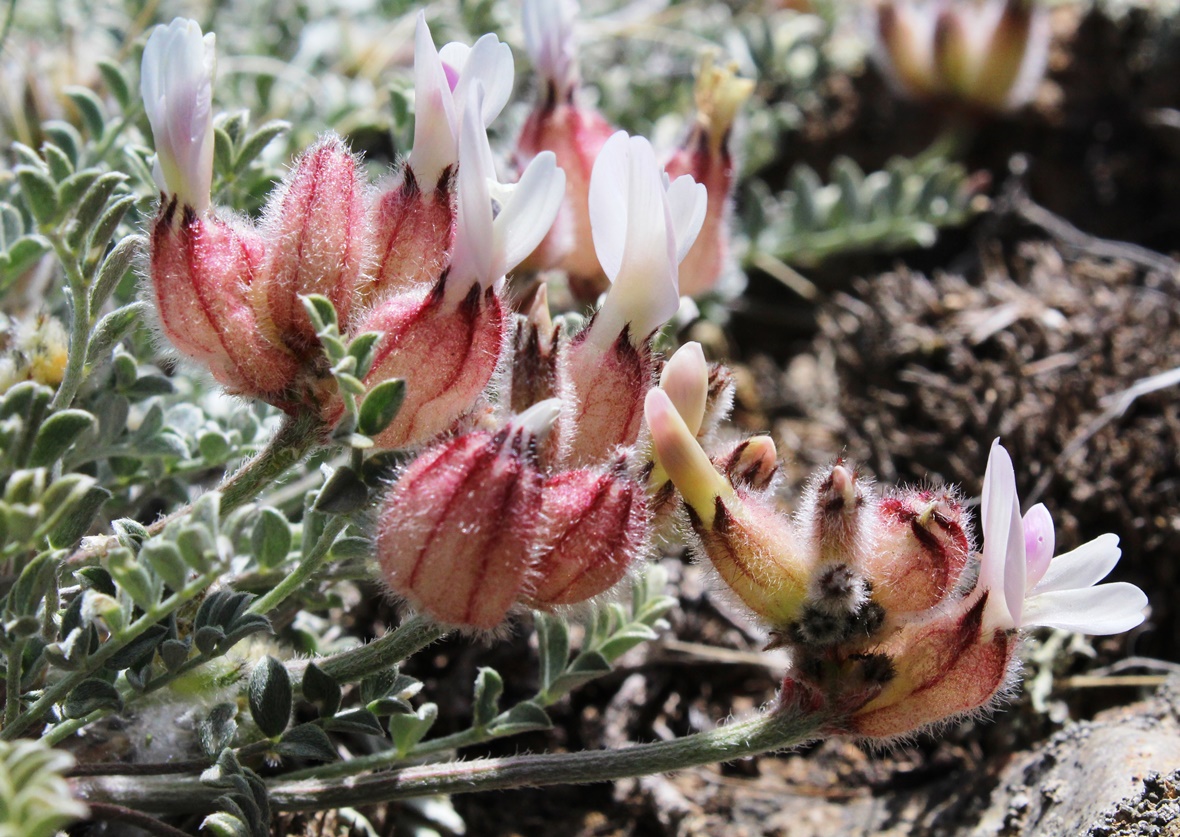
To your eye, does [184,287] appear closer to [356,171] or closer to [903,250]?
[356,171]

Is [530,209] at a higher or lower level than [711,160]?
higher

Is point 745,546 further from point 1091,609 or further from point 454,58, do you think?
point 454,58

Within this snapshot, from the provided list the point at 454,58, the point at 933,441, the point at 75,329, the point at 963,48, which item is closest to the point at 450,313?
the point at 454,58

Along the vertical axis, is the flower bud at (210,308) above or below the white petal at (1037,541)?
above

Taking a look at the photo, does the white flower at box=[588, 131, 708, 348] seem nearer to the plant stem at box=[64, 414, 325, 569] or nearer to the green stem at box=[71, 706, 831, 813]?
the plant stem at box=[64, 414, 325, 569]

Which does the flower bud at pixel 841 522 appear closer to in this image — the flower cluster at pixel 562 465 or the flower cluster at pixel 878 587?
the flower cluster at pixel 878 587

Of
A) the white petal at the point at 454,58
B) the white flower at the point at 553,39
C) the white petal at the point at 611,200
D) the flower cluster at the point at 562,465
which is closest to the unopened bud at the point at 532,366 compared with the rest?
the flower cluster at the point at 562,465
